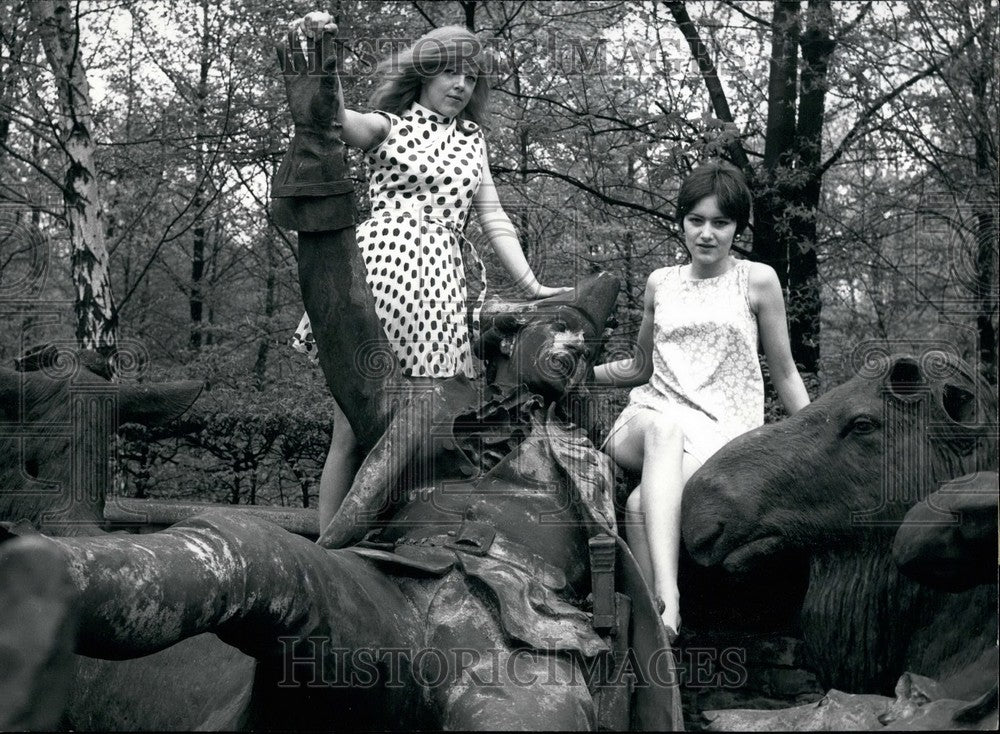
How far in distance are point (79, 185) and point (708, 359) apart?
250 inches

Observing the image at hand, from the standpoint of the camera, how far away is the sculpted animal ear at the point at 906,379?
3.41 metres

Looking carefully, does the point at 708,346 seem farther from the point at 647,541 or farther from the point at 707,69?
the point at 707,69

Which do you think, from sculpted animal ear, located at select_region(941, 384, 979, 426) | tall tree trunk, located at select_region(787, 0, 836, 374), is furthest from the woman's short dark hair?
tall tree trunk, located at select_region(787, 0, 836, 374)

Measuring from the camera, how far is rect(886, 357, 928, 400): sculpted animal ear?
3412mm

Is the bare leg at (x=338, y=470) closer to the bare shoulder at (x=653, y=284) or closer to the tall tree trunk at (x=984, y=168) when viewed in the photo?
the bare shoulder at (x=653, y=284)

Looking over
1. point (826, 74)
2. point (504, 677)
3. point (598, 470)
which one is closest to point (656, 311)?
point (598, 470)

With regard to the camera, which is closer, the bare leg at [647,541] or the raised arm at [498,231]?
the bare leg at [647,541]

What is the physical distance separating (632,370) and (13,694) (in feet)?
8.61

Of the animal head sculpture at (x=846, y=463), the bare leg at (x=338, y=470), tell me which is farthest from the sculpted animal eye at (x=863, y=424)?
the bare leg at (x=338, y=470)

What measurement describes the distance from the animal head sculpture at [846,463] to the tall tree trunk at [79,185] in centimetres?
656

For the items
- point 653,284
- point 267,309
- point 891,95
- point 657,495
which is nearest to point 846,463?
point 657,495

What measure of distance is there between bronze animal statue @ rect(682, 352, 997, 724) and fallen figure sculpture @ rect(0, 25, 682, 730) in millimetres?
366

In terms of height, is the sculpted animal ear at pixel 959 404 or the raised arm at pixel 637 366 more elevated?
the raised arm at pixel 637 366

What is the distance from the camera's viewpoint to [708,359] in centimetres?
431
